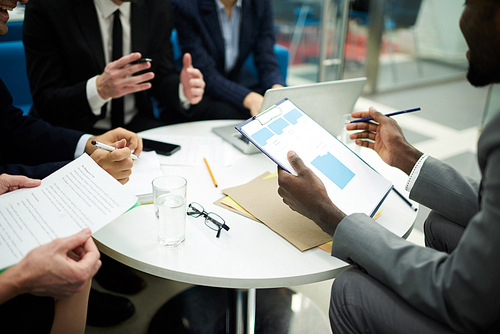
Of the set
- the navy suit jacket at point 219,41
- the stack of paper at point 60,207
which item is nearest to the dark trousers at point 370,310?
the stack of paper at point 60,207

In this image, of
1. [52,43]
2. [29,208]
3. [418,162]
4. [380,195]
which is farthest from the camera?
[52,43]

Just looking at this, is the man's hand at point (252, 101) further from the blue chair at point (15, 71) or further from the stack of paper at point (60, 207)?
the blue chair at point (15, 71)

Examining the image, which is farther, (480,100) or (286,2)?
(480,100)

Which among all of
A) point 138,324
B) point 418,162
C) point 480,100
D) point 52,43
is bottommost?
point 138,324

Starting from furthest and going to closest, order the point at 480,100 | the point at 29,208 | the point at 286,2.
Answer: the point at 480,100 < the point at 286,2 < the point at 29,208

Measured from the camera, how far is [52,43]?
1.84 m

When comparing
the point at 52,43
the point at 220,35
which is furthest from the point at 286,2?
the point at 52,43

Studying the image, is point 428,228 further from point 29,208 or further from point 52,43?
point 52,43

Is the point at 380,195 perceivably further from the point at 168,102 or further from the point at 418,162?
the point at 168,102

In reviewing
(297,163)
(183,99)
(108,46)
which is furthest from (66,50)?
(297,163)

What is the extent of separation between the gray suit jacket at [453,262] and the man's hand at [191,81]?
1099mm

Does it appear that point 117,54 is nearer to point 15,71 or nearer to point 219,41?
point 219,41

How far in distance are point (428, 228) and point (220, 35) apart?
1.67 meters

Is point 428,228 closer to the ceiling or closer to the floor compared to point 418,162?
closer to the floor
